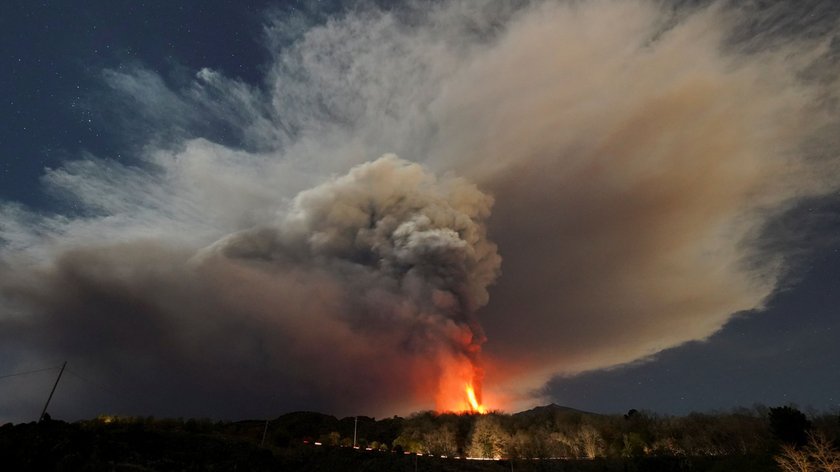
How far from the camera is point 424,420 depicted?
106750mm

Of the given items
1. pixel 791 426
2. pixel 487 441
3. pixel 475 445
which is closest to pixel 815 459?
pixel 791 426

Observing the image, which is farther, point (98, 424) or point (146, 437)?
point (98, 424)

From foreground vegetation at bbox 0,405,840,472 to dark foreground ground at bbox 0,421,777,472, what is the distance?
15cm

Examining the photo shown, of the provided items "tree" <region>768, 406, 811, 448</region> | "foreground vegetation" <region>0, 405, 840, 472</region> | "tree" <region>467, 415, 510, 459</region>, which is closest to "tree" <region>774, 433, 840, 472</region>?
"foreground vegetation" <region>0, 405, 840, 472</region>

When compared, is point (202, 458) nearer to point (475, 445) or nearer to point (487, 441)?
point (475, 445)

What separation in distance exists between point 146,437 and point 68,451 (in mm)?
14363

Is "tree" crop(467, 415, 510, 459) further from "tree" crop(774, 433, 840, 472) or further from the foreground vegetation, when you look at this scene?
"tree" crop(774, 433, 840, 472)

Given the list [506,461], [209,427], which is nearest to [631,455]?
[506,461]

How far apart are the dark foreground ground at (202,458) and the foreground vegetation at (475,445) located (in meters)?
0.15

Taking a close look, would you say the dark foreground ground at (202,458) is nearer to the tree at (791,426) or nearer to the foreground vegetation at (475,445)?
the foreground vegetation at (475,445)

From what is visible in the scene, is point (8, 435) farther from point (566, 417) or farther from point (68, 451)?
point (566, 417)

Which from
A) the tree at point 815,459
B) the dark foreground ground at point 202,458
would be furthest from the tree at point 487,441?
the tree at point 815,459

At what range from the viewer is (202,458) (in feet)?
184

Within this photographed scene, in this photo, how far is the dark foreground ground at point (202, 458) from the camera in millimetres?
43031
